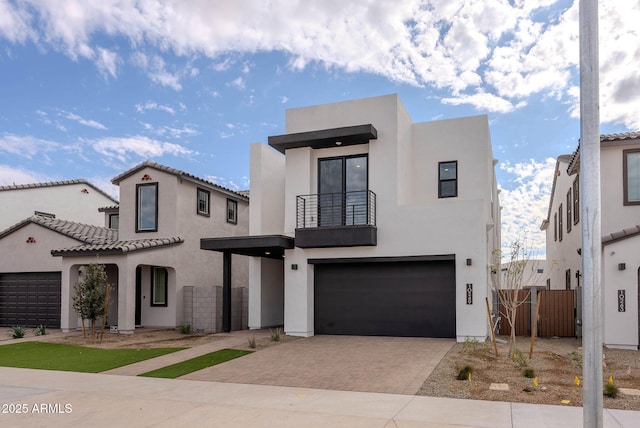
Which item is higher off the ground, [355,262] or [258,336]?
[355,262]

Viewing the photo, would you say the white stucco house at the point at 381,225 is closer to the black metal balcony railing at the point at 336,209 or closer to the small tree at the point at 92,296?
the black metal balcony railing at the point at 336,209

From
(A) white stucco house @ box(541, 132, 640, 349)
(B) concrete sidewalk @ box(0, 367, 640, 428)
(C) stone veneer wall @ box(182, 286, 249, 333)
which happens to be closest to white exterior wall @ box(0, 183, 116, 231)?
(C) stone veneer wall @ box(182, 286, 249, 333)

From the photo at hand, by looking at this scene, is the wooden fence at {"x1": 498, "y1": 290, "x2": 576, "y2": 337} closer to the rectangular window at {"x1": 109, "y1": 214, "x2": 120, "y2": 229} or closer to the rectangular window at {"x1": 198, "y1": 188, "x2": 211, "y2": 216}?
the rectangular window at {"x1": 198, "y1": 188, "x2": 211, "y2": 216}

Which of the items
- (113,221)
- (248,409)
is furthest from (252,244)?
(113,221)

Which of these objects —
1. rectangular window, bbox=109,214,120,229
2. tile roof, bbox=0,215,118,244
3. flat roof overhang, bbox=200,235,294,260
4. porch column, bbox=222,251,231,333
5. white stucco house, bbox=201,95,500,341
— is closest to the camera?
white stucco house, bbox=201,95,500,341

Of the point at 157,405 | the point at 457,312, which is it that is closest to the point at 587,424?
Result: the point at 157,405

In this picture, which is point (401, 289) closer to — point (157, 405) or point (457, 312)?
point (457, 312)

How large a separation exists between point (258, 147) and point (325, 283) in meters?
5.72

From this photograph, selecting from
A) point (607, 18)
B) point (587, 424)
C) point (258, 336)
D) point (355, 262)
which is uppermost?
point (607, 18)

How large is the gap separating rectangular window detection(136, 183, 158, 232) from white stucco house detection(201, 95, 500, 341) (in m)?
4.85

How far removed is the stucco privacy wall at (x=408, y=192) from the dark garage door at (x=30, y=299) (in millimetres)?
10226

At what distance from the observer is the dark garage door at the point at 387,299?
16.5 m

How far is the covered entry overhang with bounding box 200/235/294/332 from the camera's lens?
1719 cm

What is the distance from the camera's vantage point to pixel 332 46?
51.3 feet
